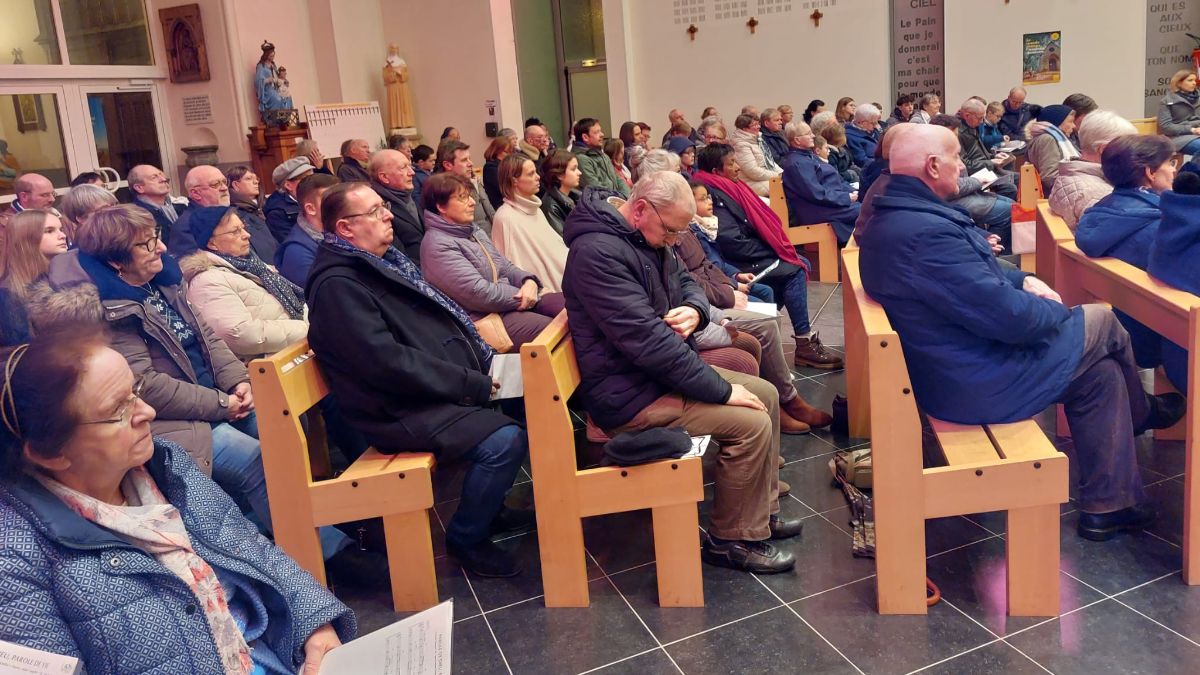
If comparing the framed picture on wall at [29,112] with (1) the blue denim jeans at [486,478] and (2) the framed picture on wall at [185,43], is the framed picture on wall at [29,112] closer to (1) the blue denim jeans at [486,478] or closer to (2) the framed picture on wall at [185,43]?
(2) the framed picture on wall at [185,43]

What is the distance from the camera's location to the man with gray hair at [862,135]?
10242 mm

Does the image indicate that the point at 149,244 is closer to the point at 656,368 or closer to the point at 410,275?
the point at 410,275

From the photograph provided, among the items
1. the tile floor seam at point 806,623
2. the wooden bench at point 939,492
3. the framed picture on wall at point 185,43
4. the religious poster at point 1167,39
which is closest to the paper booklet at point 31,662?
the tile floor seam at point 806,623

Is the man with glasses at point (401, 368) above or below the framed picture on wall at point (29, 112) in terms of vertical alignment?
below

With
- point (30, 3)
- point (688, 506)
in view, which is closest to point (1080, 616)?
point (688, 506)

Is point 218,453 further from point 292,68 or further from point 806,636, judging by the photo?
point 292,68

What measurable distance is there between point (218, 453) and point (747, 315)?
85.6 inches

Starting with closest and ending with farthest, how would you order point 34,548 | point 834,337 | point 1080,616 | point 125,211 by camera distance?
point 34,548
point 1080,616
point 125,211
point 834,337

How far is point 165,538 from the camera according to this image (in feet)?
5.32

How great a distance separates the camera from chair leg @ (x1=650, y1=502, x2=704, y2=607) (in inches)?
111

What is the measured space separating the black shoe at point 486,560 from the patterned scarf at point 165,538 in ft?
4.71

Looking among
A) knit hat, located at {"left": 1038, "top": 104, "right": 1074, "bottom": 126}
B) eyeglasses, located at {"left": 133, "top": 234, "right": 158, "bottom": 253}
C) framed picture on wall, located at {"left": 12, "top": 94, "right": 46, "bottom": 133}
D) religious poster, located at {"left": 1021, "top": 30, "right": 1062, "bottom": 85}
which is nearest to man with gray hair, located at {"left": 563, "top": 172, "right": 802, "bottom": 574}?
eyeglasses, located at {"left": 133, "top": 234, "right": 158, "bottom": 253}

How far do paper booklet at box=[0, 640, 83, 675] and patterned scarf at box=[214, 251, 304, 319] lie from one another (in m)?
2.46

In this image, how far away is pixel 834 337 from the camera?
561 cm
